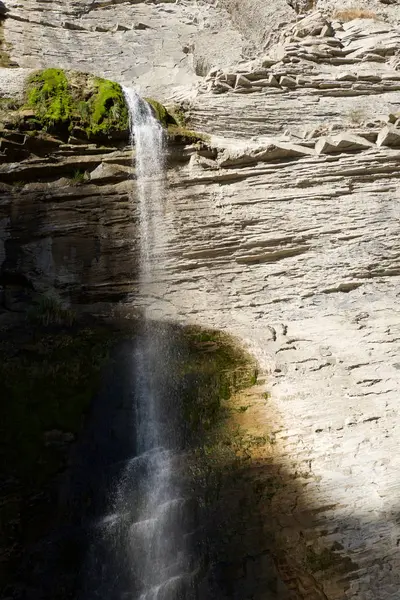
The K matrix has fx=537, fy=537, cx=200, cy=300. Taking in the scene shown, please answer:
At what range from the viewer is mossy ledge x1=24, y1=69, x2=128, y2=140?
1091cm

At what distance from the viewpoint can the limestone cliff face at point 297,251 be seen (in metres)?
6.86

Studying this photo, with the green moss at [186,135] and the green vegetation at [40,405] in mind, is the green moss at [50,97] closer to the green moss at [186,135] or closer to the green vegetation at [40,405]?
the green moss at [186,135]

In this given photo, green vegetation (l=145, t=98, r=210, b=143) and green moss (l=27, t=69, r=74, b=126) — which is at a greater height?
green moss (l=27, t=69, r=74, b=126)

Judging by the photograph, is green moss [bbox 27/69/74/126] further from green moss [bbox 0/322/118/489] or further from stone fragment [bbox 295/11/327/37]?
stone fragment [bbox 295/11/327/37]

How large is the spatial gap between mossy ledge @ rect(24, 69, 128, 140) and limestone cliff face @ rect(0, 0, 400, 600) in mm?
424

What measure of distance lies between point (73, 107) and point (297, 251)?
18.1 ft

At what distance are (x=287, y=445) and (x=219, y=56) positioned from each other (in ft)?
48.9

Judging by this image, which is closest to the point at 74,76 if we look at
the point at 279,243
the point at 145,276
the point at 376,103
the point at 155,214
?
the point at 155,214

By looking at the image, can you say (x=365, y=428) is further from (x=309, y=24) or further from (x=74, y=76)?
(x=309, y=24)

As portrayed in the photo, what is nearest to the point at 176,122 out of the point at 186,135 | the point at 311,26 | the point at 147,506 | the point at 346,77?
the point at 186,135

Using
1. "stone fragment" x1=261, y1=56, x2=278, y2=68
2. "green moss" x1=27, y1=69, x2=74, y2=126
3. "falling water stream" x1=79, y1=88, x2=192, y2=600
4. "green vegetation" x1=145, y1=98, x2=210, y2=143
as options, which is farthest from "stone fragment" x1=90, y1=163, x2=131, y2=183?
"stone fragment" x1=261, y1=56, x2=278, y2=68

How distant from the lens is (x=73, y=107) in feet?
36.6

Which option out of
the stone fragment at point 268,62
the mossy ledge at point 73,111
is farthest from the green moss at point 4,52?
the stone fragment at point 268,62

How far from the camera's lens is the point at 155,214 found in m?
10.9
